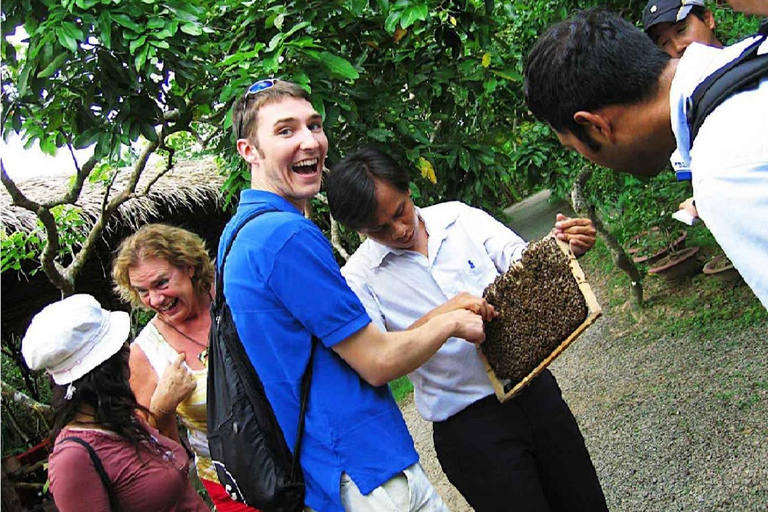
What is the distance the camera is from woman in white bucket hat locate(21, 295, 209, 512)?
7.97 ft

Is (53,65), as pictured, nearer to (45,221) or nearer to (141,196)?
(45,221)

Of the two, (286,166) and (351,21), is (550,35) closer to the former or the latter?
(286,166)

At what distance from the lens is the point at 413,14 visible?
3.27 m

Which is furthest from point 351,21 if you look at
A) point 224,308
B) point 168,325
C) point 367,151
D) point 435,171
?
point 224,308

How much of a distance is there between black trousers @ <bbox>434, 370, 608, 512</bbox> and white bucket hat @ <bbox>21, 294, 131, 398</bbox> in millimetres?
1344

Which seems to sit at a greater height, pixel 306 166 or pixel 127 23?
pixel 127 23

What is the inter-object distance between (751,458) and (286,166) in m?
3.48

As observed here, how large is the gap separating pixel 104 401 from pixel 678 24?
3.06 meters

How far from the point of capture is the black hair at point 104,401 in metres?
2.54

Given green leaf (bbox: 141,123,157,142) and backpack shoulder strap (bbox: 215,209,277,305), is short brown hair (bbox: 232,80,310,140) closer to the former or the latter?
backpack shoulder strap (bbox: 215,209,277,305)

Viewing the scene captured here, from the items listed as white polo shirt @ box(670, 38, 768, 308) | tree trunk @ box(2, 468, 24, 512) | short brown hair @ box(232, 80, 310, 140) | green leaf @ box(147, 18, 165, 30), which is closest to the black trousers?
short brown hair @ box(232, 80, 310, 140)

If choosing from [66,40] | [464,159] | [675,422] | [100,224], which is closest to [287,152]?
[66,40]

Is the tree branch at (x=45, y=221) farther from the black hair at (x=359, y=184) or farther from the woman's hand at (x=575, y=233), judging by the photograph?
the woman's hand at (x=575, y=233)

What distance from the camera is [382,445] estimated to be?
6.45 ft
